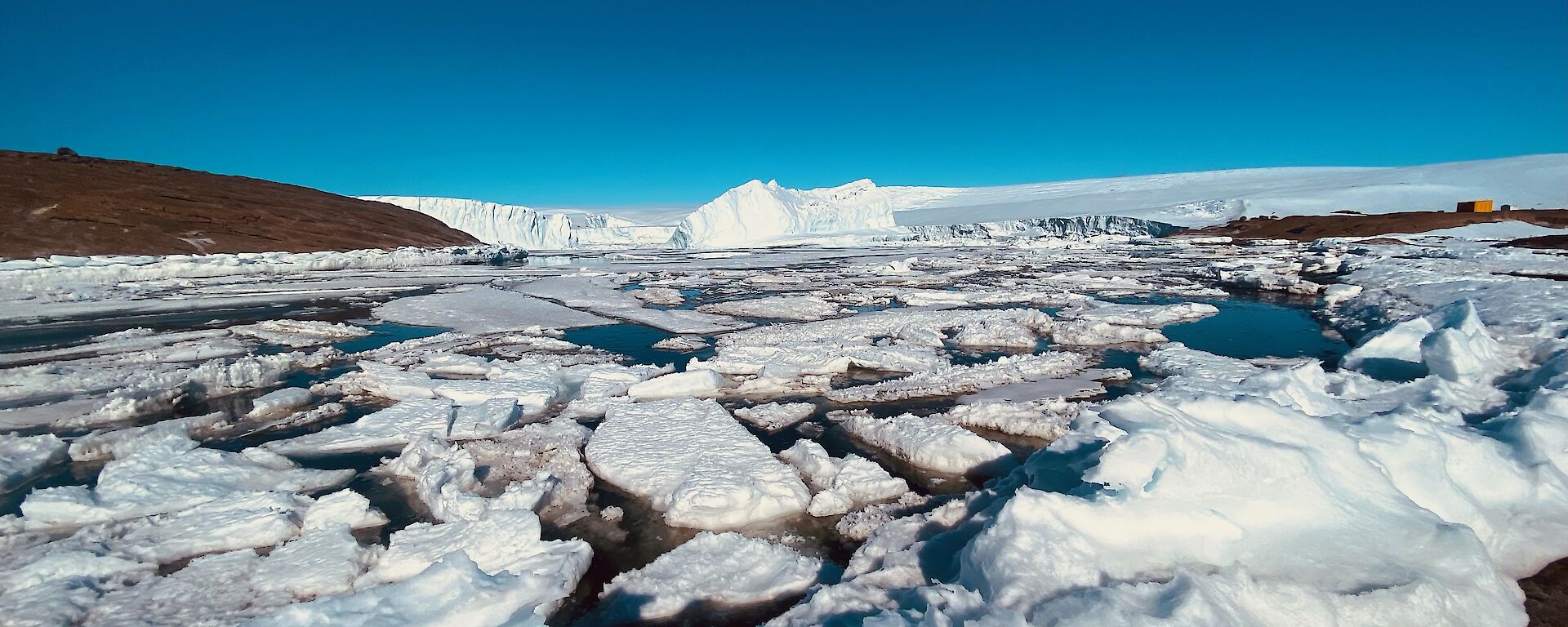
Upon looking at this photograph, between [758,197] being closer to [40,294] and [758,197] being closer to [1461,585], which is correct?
[40,294]

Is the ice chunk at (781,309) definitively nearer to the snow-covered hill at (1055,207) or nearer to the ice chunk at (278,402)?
the ice chunk at (278,402)

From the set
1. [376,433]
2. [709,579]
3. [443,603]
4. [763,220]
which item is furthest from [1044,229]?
[443,603]

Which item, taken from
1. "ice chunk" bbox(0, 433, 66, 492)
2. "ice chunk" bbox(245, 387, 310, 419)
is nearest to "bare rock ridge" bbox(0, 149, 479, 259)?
"ice chunk" bbox(245, 387, 310, 419)

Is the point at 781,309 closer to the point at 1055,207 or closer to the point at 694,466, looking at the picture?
the point at 694,466

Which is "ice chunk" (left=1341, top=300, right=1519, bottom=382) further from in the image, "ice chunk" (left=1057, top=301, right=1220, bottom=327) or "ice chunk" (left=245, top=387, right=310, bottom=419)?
"ice chunk" (left=245, top=387, right=310, bottom=419)

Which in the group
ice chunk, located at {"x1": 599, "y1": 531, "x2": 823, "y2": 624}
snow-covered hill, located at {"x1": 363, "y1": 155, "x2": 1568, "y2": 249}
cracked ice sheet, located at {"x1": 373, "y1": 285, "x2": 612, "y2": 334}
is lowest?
ice chunk, located at {"x1": 599, "y1": 531, "x2": 823, "y2": 624}
